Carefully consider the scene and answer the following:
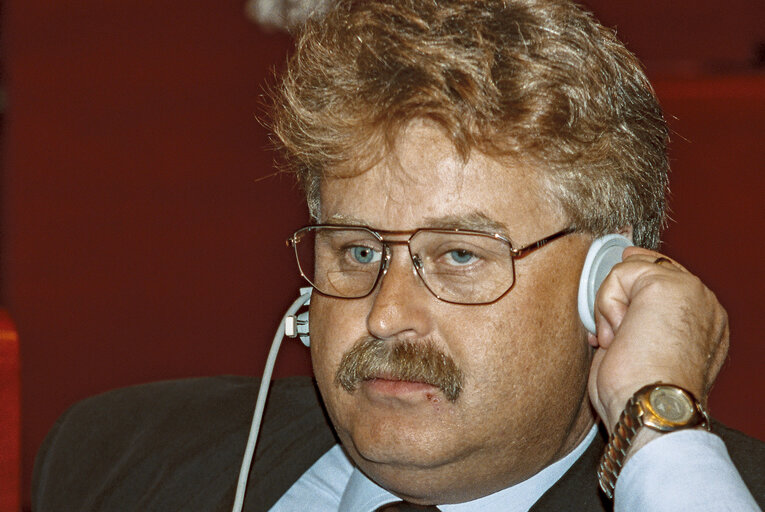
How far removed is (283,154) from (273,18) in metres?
1.46

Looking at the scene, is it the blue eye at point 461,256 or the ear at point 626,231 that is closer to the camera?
the blue eye at point 461,256

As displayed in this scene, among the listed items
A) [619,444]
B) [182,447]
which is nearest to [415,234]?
A: [619,444]

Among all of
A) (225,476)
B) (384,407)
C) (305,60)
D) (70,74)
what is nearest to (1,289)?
(70,74)

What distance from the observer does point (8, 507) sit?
1.33 m

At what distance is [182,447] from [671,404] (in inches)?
39.2

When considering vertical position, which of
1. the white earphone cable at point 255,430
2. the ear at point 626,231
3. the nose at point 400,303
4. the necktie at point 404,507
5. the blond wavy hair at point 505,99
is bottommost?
the necktie at point 404,507

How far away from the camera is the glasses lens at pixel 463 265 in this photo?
1.47 metres

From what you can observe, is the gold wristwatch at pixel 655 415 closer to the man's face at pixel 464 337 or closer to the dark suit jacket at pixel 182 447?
the man's face at pixel 464 337

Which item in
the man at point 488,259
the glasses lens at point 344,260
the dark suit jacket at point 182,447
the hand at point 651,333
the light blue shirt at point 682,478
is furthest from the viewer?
the dark suit jacket at point 182,447

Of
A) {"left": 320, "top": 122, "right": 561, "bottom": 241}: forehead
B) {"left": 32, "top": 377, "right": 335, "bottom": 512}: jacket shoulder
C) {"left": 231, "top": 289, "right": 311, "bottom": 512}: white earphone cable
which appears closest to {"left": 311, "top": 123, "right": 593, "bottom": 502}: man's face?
{"left": 320, "top": 122, "right": 561, "bottom": 241}: forehead

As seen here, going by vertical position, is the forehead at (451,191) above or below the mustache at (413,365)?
above

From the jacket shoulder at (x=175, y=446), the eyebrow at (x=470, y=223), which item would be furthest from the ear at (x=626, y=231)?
the jacket shoulder at (x=175, y=446)

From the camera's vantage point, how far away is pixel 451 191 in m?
1.45

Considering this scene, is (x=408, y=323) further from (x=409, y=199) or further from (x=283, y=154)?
(x=283, y=154)
